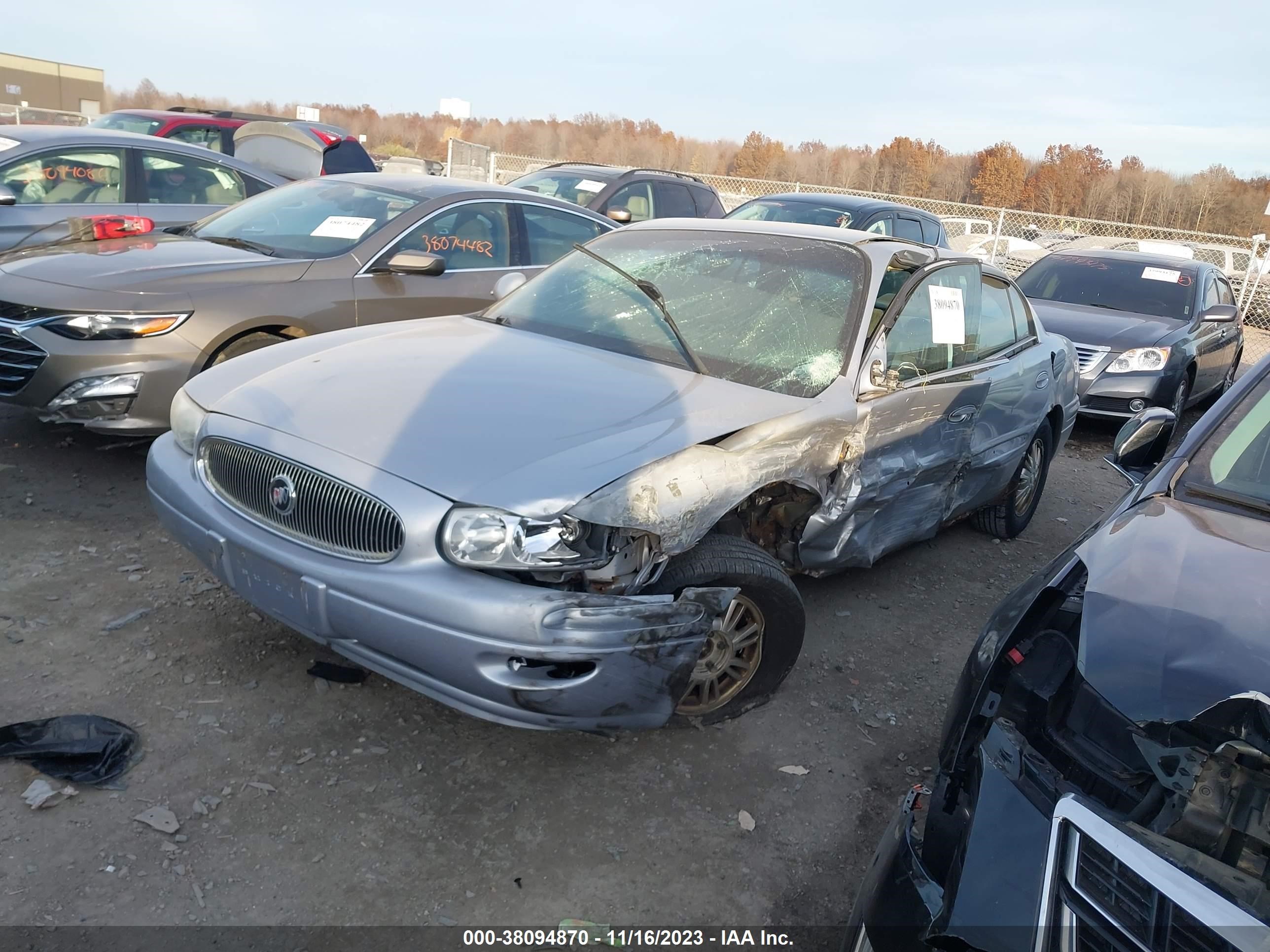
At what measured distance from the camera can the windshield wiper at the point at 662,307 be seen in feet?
12.0

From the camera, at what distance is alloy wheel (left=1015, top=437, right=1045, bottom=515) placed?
559 centimetres

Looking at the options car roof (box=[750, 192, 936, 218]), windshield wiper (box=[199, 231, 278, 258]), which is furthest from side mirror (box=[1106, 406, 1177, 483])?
car roof (box=[750, 192, 936, 218])

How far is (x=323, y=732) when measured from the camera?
3090mm

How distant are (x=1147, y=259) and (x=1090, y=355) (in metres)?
2.44

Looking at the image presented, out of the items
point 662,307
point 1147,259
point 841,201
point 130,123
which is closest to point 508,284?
point 662,307

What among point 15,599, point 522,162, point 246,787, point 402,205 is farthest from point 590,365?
point 522,162

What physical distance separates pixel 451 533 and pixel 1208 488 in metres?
2.16

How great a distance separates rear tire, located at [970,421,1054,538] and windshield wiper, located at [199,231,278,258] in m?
4.31

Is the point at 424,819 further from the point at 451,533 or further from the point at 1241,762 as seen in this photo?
the point at 1241,762

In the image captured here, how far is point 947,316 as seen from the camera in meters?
4.46

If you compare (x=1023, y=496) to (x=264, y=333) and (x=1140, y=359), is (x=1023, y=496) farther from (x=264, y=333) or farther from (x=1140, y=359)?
(x=264, y=333)

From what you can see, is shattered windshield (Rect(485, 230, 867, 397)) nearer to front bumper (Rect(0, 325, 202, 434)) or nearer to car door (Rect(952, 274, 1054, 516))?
car door (Rect(952, 274, 1054, 516))

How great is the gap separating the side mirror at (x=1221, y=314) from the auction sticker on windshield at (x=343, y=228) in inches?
293

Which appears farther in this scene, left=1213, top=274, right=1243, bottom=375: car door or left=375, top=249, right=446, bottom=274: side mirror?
left=1213, top=274, right=1243, bottom=375: car door
